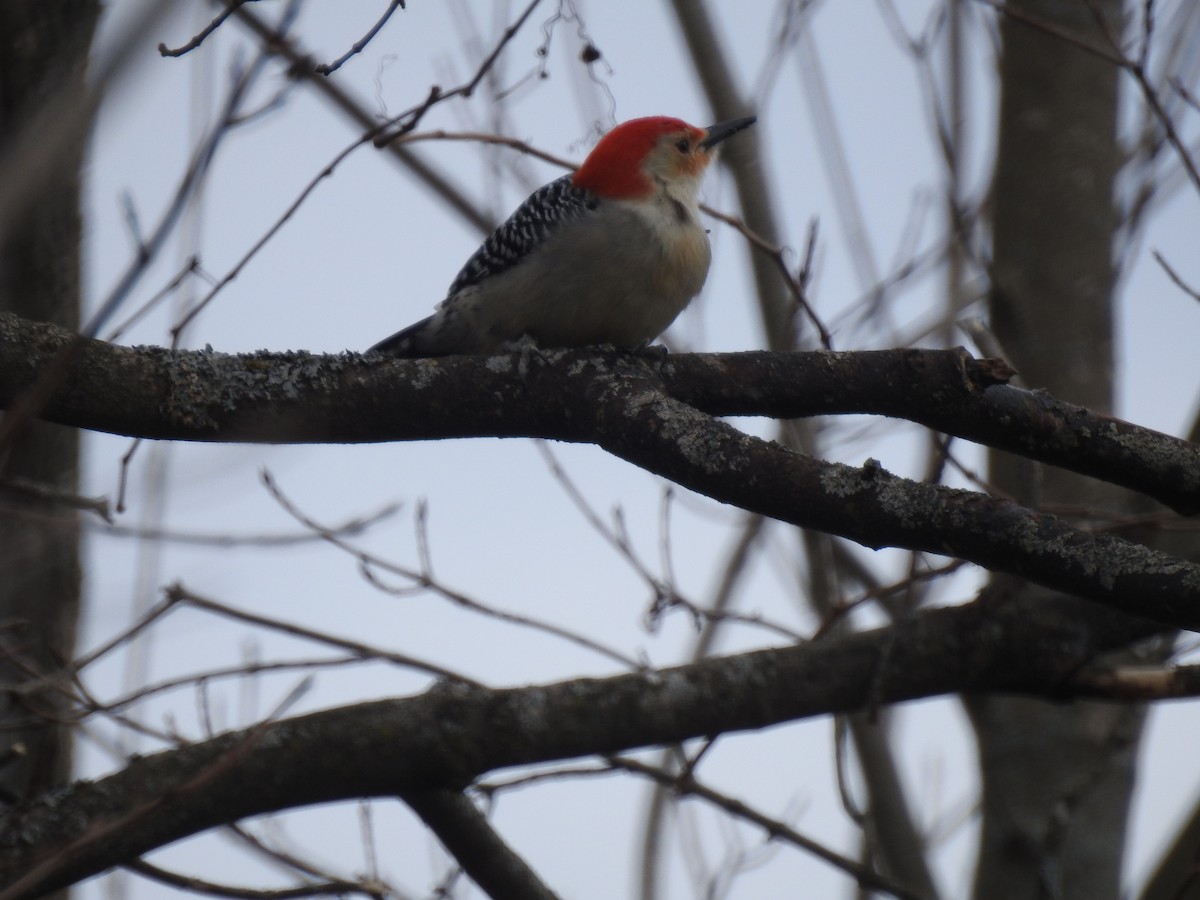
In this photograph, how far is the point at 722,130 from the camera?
15.5ft

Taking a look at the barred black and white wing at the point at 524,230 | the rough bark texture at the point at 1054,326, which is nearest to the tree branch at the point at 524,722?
the rough bark texture at the point at 1054,326

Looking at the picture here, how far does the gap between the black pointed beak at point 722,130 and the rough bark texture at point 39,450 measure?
90.2 inches

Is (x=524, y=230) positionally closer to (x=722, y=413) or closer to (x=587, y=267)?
(x=587, y=267)

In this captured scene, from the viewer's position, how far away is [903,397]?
241 centimetres

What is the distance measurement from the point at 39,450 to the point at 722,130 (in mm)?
2691

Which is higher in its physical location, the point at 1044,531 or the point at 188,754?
the point at 188,754

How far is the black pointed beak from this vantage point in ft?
15.3

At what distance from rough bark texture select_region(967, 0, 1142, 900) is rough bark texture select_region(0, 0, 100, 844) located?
10.2 ft

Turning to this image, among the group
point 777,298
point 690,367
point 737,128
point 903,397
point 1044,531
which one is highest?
point 737,128

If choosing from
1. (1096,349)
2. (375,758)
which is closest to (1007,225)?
(1096,349)

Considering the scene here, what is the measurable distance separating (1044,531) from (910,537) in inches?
8.3

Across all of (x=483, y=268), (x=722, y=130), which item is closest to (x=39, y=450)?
(x=483, y=268)

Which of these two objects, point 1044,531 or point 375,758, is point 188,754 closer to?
point 375,758

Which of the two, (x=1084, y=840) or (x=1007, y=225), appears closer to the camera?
(x=1084, y=840)
